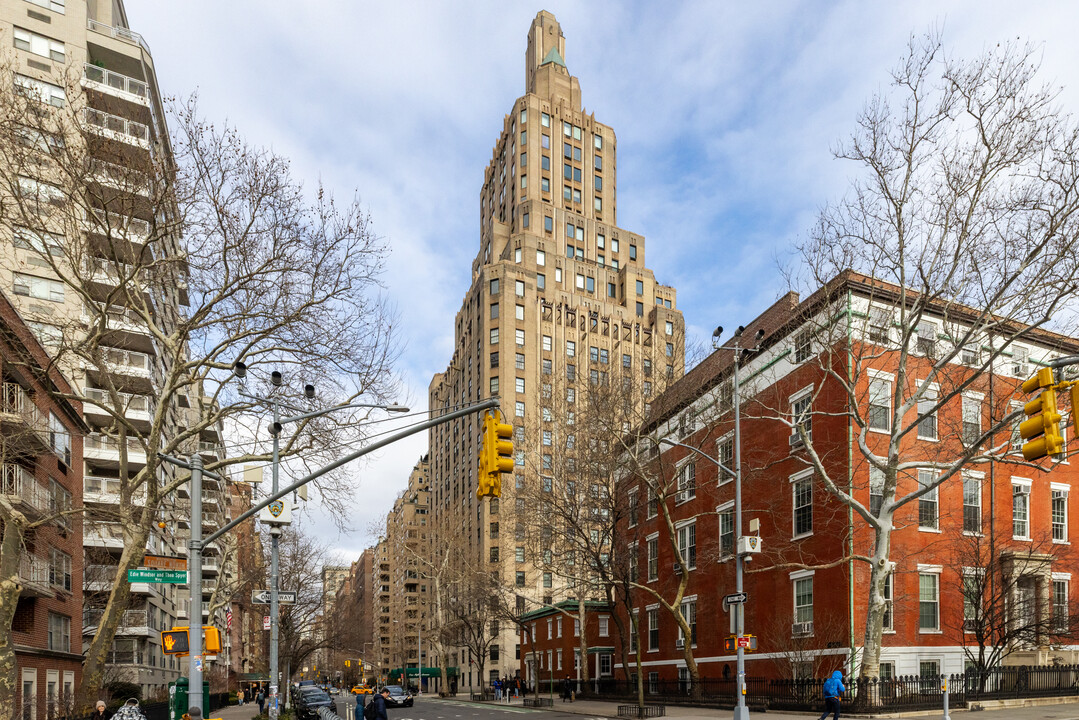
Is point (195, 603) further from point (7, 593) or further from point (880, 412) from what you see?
point (880, 412)

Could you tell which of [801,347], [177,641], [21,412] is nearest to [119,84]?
[21,412]

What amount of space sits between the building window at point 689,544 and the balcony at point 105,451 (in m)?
34.2

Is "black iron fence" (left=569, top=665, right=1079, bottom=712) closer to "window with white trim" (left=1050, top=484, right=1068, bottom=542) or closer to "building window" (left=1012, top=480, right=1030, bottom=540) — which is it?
"building window" (left=1012, top=480, right=1030, bottom=540)

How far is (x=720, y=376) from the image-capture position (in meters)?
35.9

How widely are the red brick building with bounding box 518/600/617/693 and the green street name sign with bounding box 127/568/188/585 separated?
44.5 meters

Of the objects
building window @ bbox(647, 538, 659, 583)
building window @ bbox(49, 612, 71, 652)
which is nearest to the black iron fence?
building window @ bbox(647, 538, 659, 583)

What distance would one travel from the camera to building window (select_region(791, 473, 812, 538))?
115 feet

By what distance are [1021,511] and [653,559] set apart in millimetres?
20711

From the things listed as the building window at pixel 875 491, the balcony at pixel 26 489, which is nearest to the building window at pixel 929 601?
the building window at pixel 875 491

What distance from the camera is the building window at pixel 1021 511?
35906 mm

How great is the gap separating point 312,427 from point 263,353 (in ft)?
8.91

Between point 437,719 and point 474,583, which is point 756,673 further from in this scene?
point 474,583

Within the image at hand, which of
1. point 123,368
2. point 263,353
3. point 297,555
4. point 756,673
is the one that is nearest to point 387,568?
point 297,555

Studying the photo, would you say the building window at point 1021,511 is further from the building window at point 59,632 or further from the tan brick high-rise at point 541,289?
the tan brick high-rise at point 541,289
